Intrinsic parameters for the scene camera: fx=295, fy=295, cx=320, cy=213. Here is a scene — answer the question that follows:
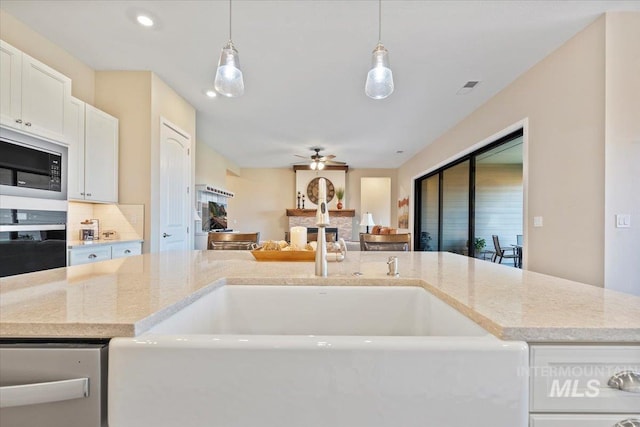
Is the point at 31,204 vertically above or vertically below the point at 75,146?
below

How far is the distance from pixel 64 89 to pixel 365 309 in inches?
120

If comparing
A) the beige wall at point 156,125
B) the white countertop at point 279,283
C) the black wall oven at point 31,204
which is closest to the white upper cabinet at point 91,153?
the black wall oven at point 31,204

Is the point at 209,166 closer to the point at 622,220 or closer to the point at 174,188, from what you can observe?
the point at 174,188

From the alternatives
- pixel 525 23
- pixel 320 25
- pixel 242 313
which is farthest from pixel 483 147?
pixel 242 313

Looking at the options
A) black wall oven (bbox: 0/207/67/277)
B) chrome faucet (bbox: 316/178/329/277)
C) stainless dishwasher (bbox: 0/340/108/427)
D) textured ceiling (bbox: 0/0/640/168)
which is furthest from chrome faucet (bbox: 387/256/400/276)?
black wall oven (bbox: 0/207/67/277)

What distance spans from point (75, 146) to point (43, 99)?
0.43 meters

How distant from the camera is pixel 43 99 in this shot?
2287 millimetres

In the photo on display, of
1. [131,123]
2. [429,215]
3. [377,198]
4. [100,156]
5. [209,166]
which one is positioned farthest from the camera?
[377,198]

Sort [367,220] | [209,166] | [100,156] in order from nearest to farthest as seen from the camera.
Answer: [100,156]
[209,166]
[367,220]

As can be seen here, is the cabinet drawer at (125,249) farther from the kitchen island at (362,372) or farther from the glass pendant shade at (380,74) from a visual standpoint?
the glass pendant shade at (380,74)

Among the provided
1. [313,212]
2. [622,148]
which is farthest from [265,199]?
[622,148]

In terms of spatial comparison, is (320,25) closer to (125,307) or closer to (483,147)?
(125,307)

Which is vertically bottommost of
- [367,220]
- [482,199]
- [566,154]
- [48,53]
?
[367,220]

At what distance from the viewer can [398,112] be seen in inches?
167
